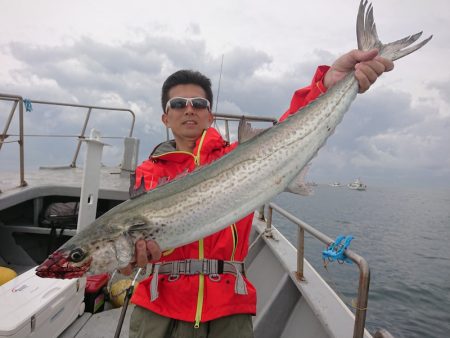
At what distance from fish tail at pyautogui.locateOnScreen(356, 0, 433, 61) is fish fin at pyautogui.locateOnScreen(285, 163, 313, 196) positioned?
4.26ft

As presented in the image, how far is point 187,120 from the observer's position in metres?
3.03

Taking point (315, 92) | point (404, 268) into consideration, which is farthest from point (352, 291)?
point (315, 92)

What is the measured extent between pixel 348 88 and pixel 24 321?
12.5 feet

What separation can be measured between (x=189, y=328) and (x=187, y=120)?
6.09ft

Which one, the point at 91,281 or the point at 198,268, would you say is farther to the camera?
the point at 91,281

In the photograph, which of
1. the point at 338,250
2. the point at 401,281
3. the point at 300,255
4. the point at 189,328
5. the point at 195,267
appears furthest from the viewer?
the point at 401,281

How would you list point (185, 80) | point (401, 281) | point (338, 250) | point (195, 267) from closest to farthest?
point (195, 267) < point (338, 250) < point (185, 80) < point (401, 281)

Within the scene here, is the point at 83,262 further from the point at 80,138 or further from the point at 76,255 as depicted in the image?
the point at 80,138

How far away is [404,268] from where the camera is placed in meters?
18.3

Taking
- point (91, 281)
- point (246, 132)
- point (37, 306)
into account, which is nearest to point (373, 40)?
point (246, 132)

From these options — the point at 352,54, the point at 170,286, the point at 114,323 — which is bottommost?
the point at 114,323

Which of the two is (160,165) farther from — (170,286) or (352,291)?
(352,291)

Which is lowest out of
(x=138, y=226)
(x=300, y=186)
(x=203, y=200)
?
(x=138, y=226)

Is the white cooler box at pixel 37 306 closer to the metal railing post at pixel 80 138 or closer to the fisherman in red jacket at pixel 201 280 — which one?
the fisherman in red jacket at pixel 201 280
